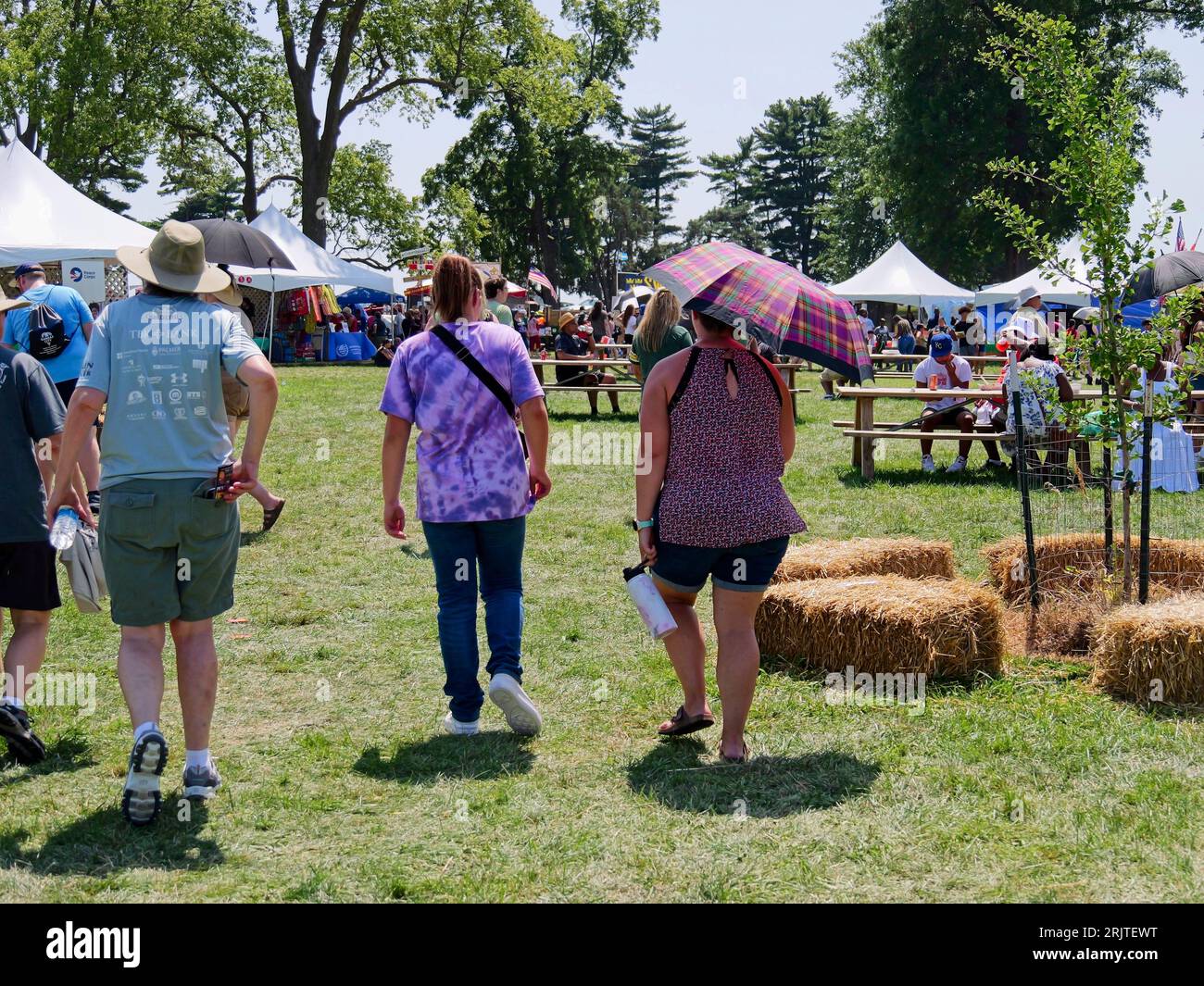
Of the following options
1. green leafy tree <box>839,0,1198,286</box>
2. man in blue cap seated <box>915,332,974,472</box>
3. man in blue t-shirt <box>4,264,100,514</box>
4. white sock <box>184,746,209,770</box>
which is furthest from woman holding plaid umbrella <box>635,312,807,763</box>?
green leafy tree <box>839,0,1198,286</box>

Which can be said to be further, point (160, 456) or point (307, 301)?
point (307, 301)

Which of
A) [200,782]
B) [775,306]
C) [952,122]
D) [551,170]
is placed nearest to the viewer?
[200,782]

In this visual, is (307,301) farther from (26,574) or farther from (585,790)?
(585,790)

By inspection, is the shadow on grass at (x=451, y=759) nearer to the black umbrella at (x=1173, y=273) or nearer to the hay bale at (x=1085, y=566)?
the hay bale at (x=1085, y=566)

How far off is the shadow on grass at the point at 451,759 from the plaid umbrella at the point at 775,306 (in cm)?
182

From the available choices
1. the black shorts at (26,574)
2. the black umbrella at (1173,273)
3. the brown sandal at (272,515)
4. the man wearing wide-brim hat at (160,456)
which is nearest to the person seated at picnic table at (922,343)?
the black umbrella at (1173,273)

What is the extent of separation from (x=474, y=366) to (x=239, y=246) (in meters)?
7.67

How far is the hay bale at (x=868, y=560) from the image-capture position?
647 cm

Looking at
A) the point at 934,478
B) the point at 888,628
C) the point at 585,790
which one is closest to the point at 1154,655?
the point at 888,628

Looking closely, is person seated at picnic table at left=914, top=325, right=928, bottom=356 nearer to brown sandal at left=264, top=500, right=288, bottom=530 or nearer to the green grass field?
brown sandal at left=264, top=500, right=288, bottom=530

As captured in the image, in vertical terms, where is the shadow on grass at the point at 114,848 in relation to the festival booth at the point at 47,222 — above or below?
below

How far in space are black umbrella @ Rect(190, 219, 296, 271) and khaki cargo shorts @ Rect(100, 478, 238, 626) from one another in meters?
7.92

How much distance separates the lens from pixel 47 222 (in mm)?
17828
